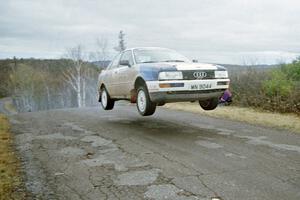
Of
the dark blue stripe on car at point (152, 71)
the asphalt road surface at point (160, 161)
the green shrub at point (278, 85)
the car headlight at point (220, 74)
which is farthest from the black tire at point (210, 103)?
the green shrub at point (278, 85)

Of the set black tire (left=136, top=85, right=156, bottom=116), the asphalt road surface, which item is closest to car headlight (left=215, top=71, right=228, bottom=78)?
the asphalt road surface

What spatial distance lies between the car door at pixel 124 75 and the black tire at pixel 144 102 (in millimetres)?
680

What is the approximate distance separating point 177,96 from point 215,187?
353cm

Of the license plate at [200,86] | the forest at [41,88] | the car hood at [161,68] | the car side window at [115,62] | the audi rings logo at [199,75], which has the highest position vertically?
the car side window at [115,62]

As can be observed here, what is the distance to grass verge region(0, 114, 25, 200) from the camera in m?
4.32

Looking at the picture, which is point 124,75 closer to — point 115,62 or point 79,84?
point 115,62

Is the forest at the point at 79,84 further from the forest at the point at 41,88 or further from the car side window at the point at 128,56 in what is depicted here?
the car side window at the point at 128,56

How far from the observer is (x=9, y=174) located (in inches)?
202

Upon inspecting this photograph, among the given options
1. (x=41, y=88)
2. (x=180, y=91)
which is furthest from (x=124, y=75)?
(x=41, y=88)

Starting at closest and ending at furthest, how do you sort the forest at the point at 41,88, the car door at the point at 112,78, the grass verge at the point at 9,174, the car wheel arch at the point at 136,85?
the grass verge at the point at 9,174
the car wheel arch at the point at 136,85
the car door at the point at 112,78
the forest at the point at 41,88

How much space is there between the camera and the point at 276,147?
6426 millimetres

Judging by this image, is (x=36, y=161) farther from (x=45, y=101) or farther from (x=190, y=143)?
(x=45, y=101)

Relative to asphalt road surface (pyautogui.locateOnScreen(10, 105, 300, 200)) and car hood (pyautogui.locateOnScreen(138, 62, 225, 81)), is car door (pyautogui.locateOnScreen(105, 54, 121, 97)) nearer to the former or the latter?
asphalt road surface (pyautogui.locateOnScreen(10, 105, 300, 200))

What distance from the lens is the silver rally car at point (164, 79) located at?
7527 mm
